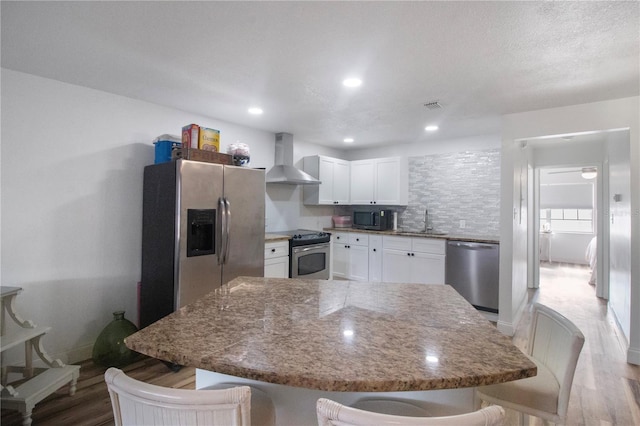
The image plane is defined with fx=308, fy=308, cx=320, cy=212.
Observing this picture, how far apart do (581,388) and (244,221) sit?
301 centimetres

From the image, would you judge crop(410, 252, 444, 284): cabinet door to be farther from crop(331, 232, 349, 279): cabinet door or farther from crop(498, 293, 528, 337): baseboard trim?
crop(331, 232, 349, 279): cabinet door

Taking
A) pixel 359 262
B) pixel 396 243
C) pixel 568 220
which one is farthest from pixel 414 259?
pixel 568 220

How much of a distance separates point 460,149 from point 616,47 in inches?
103

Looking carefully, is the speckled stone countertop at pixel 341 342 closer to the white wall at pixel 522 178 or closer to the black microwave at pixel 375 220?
the white wall at pixel 522 178

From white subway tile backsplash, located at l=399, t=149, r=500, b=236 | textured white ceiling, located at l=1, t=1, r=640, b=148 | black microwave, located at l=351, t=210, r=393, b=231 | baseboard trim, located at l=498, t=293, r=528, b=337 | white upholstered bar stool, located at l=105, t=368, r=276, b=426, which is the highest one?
textured white ceiling, located at l=1, t=1, r=640, b=148

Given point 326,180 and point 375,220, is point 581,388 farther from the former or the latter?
point 326,180

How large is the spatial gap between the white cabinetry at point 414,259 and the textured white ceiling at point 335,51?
1.76 meters

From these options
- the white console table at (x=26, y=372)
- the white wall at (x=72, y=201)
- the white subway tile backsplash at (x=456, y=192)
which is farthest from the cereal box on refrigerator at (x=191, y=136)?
the white subway tile backsplash at (x=456, y=192)

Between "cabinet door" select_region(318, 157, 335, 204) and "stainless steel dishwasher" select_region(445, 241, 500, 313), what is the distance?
1892mm

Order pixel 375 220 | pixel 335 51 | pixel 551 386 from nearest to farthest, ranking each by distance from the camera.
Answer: pixel 551 386 → pixel 335 51 → pixel 375 220

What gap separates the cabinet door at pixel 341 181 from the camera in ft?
16.4

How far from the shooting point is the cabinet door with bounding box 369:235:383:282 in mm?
4547

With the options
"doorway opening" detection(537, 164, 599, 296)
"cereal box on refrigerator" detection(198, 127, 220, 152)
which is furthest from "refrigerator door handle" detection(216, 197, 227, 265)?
"doorway opening" detection(537, 164, 599, 296)

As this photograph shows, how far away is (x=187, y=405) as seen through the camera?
699 mm
